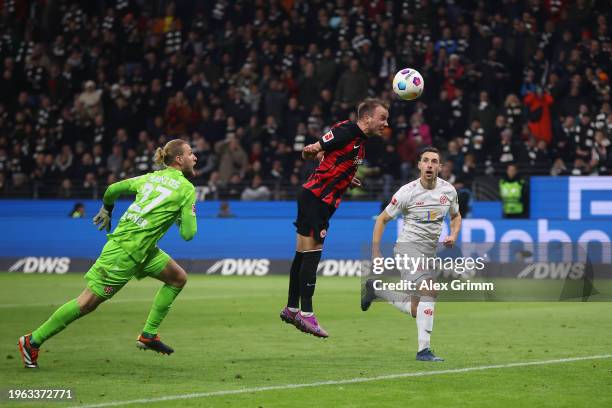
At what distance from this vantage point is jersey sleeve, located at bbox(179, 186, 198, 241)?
9.88 m

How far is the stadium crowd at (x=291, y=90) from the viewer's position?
23.8m

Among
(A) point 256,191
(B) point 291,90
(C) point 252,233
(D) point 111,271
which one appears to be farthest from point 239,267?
(D) point 111,271

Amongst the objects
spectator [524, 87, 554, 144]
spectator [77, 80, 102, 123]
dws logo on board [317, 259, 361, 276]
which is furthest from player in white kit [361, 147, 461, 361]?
spectator [77, 80, 102, 123]

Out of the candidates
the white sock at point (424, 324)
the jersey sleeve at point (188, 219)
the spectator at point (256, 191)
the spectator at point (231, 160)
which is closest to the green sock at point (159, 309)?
the jersey sleeve at point (188, 219)

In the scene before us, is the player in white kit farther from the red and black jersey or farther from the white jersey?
the red and black jersey

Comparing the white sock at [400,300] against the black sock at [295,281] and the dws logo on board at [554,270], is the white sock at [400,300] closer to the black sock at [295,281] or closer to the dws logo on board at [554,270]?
the black sock at [295,281]

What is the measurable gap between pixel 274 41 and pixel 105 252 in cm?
1864

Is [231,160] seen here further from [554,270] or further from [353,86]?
[554,270]

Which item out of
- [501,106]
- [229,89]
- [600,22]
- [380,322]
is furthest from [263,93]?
[380,322]

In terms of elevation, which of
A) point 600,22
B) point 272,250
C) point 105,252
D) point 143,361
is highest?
point 600,22

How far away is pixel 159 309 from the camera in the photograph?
10344mm

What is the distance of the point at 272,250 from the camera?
78.0 feet

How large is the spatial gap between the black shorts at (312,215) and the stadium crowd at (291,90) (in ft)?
34.2

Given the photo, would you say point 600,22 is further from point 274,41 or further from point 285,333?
point 285,333
